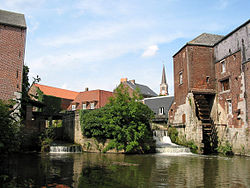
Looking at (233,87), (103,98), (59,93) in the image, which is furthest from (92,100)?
(233,87)

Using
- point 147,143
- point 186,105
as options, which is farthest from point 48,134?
point 186,105

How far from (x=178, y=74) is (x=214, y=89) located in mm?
4418

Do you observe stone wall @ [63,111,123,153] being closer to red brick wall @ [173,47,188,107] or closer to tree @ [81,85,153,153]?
tree @ [81,85,153,153]

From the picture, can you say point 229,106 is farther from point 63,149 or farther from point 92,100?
point 92,100

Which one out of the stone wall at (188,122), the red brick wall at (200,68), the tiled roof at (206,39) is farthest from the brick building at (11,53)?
the tiled roof at (206,39)

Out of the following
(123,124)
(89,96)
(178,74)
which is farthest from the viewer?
(89,96)

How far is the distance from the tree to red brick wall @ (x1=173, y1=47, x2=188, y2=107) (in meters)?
5.45

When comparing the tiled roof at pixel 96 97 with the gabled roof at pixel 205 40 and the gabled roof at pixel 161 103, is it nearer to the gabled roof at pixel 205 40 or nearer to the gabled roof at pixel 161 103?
the gabled roof at pixel 161 103

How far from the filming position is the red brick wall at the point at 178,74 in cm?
2656

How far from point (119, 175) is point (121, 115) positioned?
37.5 feet

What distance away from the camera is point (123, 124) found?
22.5 metres

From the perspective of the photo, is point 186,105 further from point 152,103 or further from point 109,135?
point 152,103

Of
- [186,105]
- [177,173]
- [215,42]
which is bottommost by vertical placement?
[177,173]

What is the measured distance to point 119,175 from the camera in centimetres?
1101
